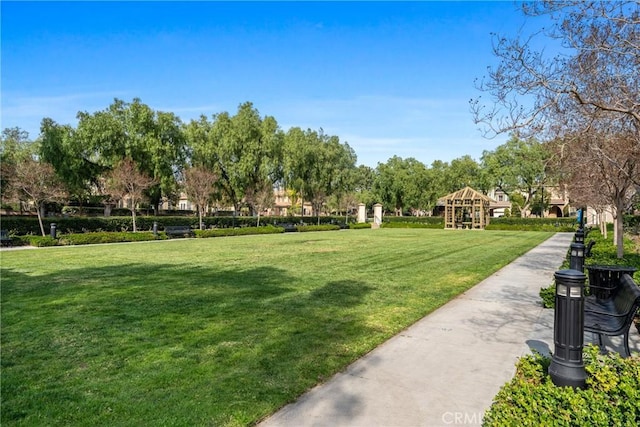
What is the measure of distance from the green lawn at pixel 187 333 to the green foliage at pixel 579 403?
178cm

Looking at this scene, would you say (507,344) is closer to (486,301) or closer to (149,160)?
(486,301)

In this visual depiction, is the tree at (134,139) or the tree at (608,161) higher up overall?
the tree at (134,139)

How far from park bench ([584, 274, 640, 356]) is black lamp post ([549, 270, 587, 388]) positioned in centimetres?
115

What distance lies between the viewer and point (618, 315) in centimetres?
440

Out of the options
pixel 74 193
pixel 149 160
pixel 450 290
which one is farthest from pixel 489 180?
pixel 450 290

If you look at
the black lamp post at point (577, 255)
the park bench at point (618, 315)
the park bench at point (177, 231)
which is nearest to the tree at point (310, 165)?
the park bench at point (177, 231)

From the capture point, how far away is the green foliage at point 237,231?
88.2 feet

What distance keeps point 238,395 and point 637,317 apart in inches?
237

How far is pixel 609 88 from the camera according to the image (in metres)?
5.80

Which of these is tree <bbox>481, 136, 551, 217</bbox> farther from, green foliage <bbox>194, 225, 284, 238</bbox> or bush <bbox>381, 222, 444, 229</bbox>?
green foliage <bbox>194, 225, 284, 238</bbox>

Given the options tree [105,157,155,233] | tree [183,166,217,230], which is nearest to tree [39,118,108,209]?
tree [105,157,155,233]

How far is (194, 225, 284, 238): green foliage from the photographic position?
26.9 meters

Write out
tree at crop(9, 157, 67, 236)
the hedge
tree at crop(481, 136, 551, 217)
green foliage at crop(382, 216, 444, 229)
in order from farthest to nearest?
tree at crop(481, 136, 551, 217), green foliage at crop(382, 216, 444, 229), the hedge, tree at crop(9, 157, 67, 236)

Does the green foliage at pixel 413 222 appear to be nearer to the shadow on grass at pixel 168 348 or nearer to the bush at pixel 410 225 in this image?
the bush at pixel 410 225
